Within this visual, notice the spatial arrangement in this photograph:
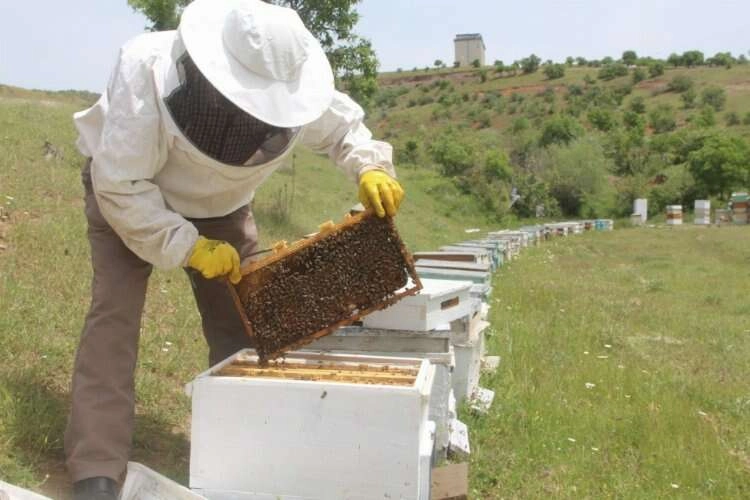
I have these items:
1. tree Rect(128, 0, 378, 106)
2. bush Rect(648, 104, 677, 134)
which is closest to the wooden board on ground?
tree Rect(128, 0, 378, 106)

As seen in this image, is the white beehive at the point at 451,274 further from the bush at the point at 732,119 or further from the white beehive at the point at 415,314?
the bush at the point at 732,119

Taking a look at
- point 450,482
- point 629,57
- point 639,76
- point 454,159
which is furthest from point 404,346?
point 629,57

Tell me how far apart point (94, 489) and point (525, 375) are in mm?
3222

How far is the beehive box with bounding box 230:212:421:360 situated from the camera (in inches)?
108

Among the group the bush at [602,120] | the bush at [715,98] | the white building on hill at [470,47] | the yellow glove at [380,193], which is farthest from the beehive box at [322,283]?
the white building on hill at [470,47]

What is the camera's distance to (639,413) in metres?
4.42

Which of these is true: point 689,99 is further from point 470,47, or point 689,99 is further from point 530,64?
point 470,47

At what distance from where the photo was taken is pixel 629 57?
98.9 metres

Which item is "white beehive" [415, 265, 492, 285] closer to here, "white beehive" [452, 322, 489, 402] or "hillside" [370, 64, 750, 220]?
"white beehive" [452, 322, 489, 402]

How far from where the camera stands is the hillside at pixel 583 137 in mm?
30625

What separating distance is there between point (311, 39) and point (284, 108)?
0.39 metres

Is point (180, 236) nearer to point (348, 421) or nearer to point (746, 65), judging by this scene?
point (348, 421)

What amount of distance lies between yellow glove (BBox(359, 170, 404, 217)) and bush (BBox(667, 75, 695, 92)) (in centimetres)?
7161

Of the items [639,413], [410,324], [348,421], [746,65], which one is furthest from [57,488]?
[746,65]
